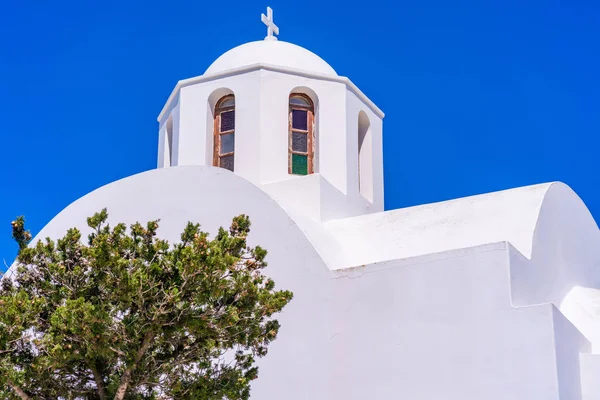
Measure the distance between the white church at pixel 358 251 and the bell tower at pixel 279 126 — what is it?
0.02 m

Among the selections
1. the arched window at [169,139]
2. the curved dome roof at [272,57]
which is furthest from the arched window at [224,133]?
the arched window at [169,139]

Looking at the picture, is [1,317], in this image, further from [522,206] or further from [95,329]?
[522,206]

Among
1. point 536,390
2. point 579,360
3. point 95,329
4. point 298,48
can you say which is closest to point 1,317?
point 95,329

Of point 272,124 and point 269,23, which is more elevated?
point 269,23

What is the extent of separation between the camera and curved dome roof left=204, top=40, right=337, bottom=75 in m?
12.4

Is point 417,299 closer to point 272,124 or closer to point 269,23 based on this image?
point 272,124

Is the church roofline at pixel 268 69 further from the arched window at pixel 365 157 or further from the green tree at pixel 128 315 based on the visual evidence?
the green tree at pixel 128 315

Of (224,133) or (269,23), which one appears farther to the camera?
(269,23)

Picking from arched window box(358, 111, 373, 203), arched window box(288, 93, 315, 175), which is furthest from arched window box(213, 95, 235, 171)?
arched window box(358, 111, 373, 203)

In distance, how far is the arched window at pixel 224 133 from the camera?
1187 cm

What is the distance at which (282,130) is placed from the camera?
38.0 ft

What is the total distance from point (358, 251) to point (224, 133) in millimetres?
3163

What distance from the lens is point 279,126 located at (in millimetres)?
11570

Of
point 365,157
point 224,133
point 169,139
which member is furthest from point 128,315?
point 169,139
